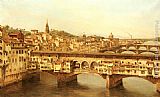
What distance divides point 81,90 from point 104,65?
22.7 ft

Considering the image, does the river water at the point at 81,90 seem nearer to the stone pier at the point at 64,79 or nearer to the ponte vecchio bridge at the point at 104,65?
the stone pier at the point at 64,79

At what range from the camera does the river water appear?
5103 cm

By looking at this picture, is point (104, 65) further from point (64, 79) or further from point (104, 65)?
point (64, 79)

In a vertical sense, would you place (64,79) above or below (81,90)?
above

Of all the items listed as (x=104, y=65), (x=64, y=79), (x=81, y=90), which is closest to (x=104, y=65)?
(x=104, y=65)

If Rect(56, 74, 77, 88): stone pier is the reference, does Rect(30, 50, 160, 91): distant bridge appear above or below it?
above

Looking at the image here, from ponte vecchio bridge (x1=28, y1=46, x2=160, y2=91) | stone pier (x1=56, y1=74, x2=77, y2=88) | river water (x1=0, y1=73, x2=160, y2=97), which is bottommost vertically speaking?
river water (x1=0, y1=73, x2=160, y2=97)

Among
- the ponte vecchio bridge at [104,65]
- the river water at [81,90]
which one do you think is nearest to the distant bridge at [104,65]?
the ponte vecchio bridge at [104,65]

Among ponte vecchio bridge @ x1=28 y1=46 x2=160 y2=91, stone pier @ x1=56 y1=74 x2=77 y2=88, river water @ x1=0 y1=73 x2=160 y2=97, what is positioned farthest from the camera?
stone pier @ x1=56 y1=74 x2=77 y2=88

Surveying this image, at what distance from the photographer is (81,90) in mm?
54906

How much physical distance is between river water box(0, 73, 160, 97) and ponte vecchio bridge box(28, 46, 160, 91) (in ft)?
6.85

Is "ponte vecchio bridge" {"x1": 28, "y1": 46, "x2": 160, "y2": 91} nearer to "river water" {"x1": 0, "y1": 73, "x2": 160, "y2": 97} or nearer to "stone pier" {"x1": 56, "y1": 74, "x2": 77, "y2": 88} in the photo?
"stone pier" {"x1": 56, "y1": 74, "x2": 77, "y2": 88}

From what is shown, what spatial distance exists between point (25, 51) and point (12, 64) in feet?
21.4

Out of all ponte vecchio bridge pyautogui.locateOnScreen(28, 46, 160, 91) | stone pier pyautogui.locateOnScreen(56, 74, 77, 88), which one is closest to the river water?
stone pier pyautogui.locateOnScreen(56, 74, 77, 88)
